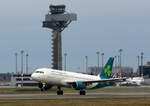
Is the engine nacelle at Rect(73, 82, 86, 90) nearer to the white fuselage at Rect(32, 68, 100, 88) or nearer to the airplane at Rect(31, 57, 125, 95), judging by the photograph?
the airplane at Rect(31, 57, 125, 95)

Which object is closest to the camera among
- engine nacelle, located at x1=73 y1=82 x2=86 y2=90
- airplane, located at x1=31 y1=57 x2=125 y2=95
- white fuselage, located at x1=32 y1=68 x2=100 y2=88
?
white fuselage, located at x1=32 y1=68 x2=100 y2=88

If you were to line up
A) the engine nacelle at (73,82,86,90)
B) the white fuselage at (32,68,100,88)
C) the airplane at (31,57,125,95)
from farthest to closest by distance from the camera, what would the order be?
the engine nacelle at (73,82,86,90) < the airplane at (31,57,125,95) < the white fuselage at (32,68,100,88)

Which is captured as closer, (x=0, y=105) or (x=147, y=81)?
(x=0, y=105)

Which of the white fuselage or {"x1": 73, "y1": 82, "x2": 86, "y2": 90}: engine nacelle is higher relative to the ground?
the white fuselage

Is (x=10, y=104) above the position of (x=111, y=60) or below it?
below

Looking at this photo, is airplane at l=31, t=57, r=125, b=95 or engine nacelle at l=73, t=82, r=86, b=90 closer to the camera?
airplane at l=31, t=57, r=125, b=95

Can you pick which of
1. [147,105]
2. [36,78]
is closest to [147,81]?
[36,78]

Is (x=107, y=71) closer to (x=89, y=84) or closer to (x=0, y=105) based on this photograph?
(x=89, y=84)

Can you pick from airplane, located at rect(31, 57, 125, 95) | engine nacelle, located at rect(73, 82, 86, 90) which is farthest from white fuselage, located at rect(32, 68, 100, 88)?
engine nacelle, located at rect(73, 82, 86, 90)

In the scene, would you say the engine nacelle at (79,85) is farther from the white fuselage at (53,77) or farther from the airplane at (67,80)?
the white fuselage at (53,77)

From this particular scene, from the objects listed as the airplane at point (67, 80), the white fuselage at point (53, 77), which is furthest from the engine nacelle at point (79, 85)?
the white fuselage at point (53, 77)

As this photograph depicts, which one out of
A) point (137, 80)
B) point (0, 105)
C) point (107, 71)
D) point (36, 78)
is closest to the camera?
point (0, 105)

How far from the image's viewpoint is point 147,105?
172 feet

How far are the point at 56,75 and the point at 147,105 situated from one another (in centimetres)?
2993
